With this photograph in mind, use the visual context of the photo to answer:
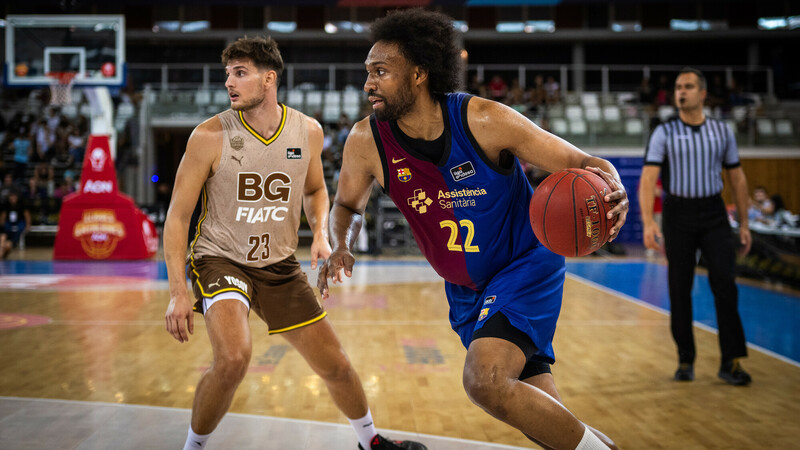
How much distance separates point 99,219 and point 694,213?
10.7 meters

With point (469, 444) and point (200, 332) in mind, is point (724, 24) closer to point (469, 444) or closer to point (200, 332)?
point (200, 332)

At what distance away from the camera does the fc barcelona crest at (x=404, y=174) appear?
2.76 meters

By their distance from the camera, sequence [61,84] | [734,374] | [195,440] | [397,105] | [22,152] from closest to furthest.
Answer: [397,105], [195,440], [734,374], [61,84], [22,152]

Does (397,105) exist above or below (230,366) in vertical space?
above

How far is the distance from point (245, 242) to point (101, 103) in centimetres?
1077

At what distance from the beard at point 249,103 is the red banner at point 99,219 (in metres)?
9.94

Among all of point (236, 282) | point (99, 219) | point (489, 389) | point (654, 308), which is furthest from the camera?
point (99, 219)

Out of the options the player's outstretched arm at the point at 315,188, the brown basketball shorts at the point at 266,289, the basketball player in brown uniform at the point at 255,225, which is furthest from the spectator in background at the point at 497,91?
the brown basketball shorts at the point at 266,289

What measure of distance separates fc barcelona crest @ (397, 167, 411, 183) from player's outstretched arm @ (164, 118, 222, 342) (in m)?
0.95

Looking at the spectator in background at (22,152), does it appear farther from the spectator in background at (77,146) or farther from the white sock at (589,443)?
the white sock at (589,443)

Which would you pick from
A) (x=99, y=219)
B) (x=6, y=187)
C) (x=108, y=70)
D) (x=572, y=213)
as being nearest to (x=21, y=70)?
(x=108, y=70)

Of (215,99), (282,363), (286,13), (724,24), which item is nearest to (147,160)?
(215,99)

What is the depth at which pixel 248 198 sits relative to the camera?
130 inches

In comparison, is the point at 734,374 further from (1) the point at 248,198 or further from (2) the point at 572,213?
(1) the point at 248,198
